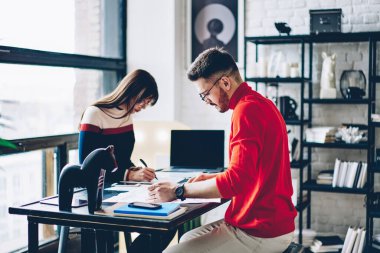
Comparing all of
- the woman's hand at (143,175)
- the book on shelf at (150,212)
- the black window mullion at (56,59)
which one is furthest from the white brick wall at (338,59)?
the book on shelf at (150,212)

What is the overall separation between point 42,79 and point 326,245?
245 cm

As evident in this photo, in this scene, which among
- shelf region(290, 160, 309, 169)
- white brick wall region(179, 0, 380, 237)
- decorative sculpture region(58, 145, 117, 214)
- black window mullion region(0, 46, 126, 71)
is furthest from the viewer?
white brick wall region(179, 0, 380, 237)

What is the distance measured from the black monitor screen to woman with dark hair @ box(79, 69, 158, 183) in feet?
1.03

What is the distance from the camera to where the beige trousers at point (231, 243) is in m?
2.30

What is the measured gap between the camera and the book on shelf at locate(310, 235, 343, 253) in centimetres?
425

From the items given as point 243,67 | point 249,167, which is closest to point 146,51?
point 243,67

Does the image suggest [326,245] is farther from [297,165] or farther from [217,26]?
[217,26]

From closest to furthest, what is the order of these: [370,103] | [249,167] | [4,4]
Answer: [249,167] < [4,4] < [370,103]

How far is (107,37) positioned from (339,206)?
A: 7.91ft

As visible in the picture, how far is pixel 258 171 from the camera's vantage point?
7.38ft

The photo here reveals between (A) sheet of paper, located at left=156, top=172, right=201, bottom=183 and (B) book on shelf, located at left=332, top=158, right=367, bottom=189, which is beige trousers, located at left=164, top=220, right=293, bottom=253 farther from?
(B) book on shelf, located at left=332, top=158, right=367, bottom=189

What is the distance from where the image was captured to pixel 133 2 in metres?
4.88

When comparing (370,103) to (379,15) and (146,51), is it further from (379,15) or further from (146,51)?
(146,51)

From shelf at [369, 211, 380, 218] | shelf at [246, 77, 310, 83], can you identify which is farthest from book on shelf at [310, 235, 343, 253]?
shelf at [246, 77, 310, 83]
